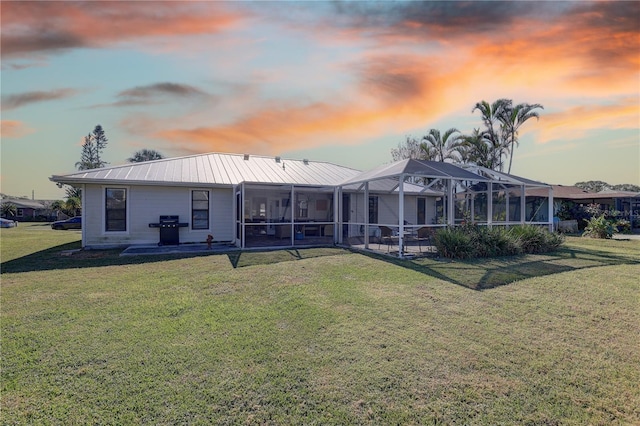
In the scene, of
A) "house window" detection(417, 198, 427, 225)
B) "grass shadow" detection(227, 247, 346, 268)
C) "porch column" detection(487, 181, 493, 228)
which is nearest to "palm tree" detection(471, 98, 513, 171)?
"house window" detection(417, 198, 427, 225)

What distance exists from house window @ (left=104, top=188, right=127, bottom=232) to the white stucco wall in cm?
13

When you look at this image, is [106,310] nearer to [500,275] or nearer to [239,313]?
[239,313]

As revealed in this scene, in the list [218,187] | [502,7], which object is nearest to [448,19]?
[502,7]

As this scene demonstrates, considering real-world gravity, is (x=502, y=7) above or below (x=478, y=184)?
above

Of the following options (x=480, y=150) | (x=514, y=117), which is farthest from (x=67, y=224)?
(x=514, y=117)

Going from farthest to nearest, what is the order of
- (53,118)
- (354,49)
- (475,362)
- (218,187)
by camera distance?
(218,187)
(53,118)
(354,49)
(475,362)

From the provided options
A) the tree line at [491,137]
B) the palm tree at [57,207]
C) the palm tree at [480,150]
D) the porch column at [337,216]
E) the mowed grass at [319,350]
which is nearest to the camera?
the mowed grass at [319,350]

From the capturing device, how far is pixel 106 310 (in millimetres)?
4719

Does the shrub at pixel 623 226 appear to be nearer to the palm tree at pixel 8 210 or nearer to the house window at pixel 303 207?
the house window at pixel 303 207

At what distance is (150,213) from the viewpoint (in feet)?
40.4

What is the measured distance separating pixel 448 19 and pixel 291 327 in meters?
8.73

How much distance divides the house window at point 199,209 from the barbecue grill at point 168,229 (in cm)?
73

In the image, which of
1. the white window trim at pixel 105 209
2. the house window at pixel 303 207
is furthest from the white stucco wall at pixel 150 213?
the house window at pixel 303 207

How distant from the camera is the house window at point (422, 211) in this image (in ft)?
62.0
